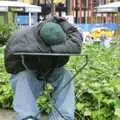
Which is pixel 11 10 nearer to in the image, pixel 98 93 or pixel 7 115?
pixel 7 115

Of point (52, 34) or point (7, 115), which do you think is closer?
point (52, 34)

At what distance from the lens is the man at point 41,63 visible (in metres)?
4.37

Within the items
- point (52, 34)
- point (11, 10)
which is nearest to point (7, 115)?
point (52, 34)

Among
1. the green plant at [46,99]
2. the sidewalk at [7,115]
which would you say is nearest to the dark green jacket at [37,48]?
the green plant at [46,99]

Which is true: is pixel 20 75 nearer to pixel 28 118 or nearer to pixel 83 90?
pixel 28 118

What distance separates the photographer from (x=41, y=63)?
14.9ft

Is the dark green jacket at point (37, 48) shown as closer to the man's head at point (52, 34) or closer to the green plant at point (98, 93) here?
the man's head at point (52, 34)

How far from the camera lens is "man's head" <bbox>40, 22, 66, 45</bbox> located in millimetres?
4332

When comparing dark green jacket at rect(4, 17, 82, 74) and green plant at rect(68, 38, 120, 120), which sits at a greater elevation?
dark green jacket at rect(4, 17, 82, 74)

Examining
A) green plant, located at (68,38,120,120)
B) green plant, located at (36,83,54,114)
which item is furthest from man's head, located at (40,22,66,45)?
green plant, located at (68,38,120,120)

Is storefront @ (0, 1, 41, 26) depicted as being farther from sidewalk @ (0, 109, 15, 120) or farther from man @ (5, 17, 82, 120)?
man @ (5, 17, 82, 120)

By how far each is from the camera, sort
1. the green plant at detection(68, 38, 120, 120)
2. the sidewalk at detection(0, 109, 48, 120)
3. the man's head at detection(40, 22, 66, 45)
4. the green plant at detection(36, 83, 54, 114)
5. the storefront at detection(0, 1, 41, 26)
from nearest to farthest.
→ the man's head at detection(40, 22, 66, 45) < the green plant at detection(36, 83, 54, 114) < the green plant at detection(68, 38, 120, 120) < the sidewalk at detection(0, 109, 48, 120) < the storefront at detection(0, 1, 41, 26)

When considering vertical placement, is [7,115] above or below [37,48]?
below

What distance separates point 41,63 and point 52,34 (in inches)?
12.9
